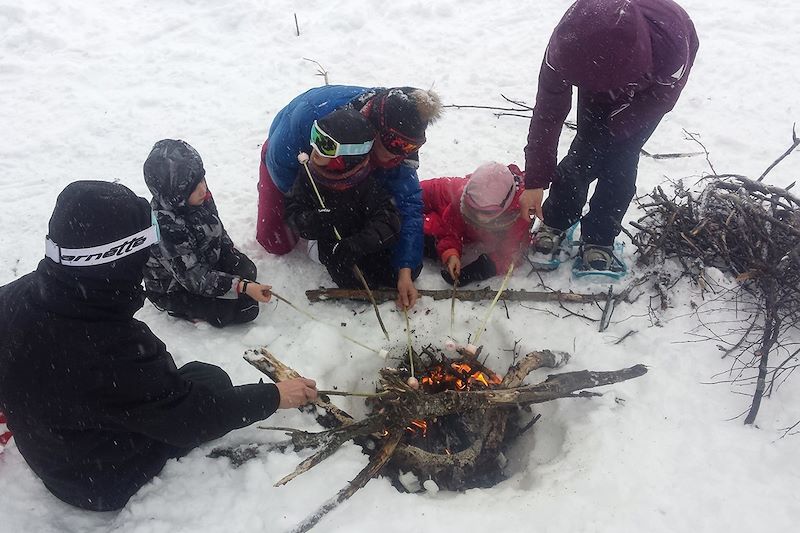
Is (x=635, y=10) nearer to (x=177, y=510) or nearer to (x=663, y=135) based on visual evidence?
(x=663, y=135)

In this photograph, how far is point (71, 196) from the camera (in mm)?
1914

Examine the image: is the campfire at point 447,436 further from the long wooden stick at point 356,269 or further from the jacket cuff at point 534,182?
the jacket cuff at point 534,182

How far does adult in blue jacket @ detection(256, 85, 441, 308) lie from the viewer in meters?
3.13

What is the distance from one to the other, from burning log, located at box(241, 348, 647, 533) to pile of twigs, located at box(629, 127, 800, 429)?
2.32 ft

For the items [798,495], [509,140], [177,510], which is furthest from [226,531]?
[509,140]

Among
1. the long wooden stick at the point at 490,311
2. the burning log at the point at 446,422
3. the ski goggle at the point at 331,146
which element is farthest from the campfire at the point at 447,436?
the ski goggle at the point at 331,146

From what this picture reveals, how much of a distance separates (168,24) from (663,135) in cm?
574

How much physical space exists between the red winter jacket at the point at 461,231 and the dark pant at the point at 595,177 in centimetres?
24

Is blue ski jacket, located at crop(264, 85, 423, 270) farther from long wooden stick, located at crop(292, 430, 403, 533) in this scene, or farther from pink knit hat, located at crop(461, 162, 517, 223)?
long wooden stick, located at crop(292, 430, 403, 533)

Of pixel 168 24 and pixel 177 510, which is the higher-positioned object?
pixel 168 24

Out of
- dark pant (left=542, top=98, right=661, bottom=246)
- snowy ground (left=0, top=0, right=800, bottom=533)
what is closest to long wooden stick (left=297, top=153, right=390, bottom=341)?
snowy ground (left=0, top=0, right=800, bottom=533)

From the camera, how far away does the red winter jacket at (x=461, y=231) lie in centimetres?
386

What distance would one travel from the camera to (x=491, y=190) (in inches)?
140

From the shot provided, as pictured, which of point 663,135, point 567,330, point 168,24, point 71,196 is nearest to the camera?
point 71,196
